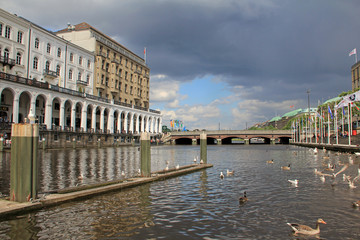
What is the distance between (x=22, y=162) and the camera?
9.35 meters

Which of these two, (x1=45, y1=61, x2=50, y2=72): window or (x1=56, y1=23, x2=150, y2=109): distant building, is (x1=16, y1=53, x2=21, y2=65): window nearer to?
(x1=45, y1=61, x2=50, y2=72): window

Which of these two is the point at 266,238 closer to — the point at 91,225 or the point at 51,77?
the point at 91,225

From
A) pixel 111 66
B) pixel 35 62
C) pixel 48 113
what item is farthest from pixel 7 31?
pixel 111 66

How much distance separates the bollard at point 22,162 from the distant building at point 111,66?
67743 millimetres

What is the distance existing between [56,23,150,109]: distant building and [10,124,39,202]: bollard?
6774cm

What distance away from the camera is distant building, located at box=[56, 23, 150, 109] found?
74.6m

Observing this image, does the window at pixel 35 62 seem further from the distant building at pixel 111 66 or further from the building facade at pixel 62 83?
the distant building at pixel 111 66

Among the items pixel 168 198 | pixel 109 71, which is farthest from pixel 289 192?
pixel 109 71

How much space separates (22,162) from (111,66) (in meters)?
74.0

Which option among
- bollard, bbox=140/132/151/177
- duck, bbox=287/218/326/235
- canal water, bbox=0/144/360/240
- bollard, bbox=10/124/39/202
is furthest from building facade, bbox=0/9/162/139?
duck, bbox=287/218/326/235

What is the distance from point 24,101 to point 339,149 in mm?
55546

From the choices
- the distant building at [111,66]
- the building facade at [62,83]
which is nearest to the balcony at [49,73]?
the building facade at [62,83]

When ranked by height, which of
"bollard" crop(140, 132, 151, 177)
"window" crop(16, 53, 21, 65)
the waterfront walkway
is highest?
"window" crop(16, 53, 21, 65)

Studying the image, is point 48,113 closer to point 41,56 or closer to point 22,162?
point 41,56
